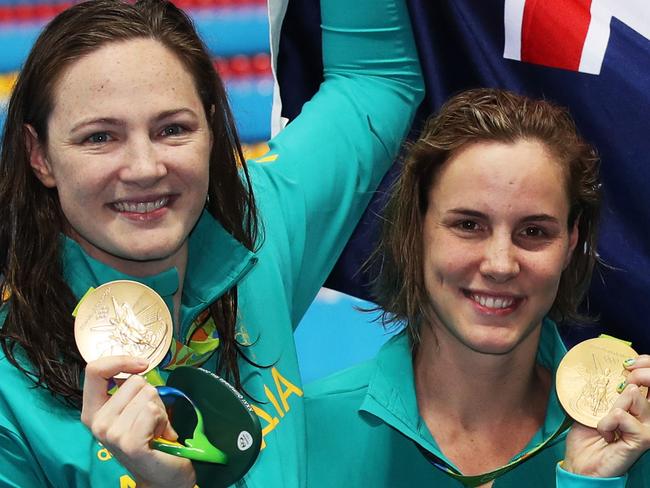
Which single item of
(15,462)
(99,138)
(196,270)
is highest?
(99,138)

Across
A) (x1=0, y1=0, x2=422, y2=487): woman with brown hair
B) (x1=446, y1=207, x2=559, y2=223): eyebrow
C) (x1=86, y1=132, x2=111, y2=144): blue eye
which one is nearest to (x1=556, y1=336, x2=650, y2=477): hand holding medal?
(x1=446, y1=207, x2=559, y2=223): eyebrow

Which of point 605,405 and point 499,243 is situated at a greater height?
point 499,243

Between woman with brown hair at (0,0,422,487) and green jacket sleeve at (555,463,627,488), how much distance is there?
506mm

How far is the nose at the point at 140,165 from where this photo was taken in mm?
2254

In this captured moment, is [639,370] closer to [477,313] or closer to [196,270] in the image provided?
[477,313]

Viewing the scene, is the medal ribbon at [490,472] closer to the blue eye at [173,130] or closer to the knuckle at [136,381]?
the knuckle at [136,381]

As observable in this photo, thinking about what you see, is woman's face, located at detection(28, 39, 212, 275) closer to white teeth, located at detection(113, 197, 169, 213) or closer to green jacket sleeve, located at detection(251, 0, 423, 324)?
white teeth, located at detection(113, 197, 169, 213)

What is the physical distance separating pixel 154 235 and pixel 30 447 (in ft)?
1.37

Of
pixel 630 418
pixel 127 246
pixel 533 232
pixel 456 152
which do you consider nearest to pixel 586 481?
pixel 630 418

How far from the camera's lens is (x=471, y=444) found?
247 cm

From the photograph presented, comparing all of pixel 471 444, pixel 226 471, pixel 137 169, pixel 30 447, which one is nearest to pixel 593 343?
pixel 471 444

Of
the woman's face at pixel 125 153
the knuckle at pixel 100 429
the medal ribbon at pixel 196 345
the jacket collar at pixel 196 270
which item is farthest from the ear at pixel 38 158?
the knuckle at pixel 100 429

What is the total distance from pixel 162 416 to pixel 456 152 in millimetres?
765

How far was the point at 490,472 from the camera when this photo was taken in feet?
7.74
